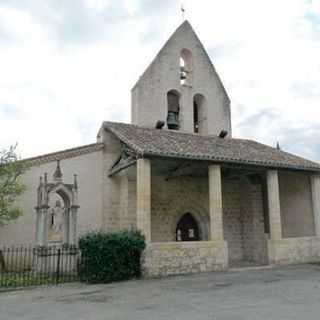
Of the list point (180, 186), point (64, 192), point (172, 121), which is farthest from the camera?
point (172, 121)

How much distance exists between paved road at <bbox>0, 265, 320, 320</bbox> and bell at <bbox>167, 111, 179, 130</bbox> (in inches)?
300

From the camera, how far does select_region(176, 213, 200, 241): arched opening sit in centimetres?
1444

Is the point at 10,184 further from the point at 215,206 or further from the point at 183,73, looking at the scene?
the point at 183,73

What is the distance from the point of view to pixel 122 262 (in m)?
9.47

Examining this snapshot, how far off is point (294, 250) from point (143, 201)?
593cm

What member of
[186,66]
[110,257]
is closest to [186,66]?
[186,66]

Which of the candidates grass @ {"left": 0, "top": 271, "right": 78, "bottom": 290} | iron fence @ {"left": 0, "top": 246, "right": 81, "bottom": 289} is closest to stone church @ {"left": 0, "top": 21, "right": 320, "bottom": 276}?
iron fence @ {"left": 0, "top": 246, "right": 81, "bottom": 289}

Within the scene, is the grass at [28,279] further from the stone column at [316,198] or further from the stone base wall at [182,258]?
the stone column at [316,198]

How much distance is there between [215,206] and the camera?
11266mm

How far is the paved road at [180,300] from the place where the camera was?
18.7 feet

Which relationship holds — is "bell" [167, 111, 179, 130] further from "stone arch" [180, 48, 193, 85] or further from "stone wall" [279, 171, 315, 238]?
"stone wall" [279, 171, 315, 238]

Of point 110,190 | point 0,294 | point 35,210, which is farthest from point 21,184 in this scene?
point 0,294

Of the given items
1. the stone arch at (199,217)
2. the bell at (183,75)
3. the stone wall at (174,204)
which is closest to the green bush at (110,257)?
the stone wall at (174,204)

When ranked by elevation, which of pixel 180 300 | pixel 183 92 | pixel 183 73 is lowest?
pixel 180 300
